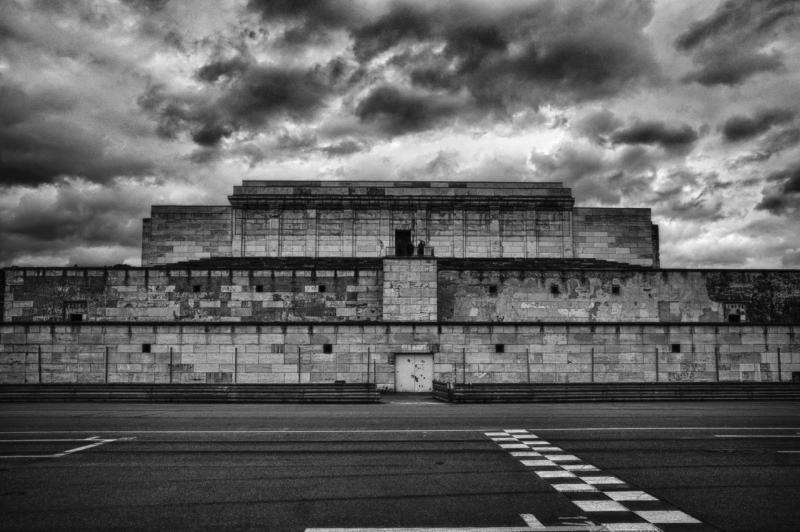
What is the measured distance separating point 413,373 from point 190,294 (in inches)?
585

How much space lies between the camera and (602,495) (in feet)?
29.7

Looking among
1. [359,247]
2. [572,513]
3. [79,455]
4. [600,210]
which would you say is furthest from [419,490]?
[600,210]

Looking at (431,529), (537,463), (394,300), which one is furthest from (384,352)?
(431,529)

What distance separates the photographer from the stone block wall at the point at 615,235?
46688mm

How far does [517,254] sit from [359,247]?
1197 cm

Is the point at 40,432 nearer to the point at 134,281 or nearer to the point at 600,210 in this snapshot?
the point at 134,281

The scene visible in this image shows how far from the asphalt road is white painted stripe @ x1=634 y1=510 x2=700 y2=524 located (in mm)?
76

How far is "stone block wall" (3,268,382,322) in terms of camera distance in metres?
36.3

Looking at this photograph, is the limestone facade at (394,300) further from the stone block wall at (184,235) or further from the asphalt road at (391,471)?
the asphalt road at (391,471)

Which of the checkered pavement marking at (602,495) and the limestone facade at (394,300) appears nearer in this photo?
the checkered pavement marking at (602,495)

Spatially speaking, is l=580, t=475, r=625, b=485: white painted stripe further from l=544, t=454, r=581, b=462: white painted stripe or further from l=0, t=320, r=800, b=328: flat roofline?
l=0, t=320, r=800, b=328: flat roofline

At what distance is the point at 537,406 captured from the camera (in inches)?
968

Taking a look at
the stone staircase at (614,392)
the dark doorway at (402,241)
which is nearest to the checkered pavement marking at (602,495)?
the stone staircase at (614,392)

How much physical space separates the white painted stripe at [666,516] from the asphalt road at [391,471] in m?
0.08
